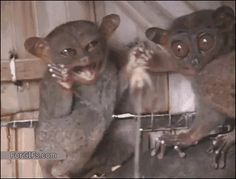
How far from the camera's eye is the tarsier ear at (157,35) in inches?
45.0

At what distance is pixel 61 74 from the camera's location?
3.83 feet

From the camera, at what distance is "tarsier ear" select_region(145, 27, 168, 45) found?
3.75 feet

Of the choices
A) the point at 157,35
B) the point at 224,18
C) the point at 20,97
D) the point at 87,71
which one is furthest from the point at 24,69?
the point at 224,18

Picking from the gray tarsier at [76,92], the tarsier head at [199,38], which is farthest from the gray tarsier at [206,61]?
the gray tarsier at [76,92]

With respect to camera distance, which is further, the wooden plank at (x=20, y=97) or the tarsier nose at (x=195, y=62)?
the wooden plank at (x=20, y=97)

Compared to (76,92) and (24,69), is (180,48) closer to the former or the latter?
(76,92)

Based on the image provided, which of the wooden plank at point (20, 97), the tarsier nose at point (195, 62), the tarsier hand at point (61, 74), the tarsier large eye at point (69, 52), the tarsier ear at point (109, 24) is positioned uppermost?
the tarsier ear at point (109, 24)

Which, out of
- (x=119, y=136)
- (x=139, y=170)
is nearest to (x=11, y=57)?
(x=119, y=136)

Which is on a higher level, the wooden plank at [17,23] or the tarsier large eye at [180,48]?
the wooden plank at [17,23]

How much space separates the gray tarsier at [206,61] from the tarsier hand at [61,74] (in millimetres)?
164

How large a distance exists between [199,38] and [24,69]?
1.36 ft

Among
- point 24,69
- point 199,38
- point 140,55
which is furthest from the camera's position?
point 24,69

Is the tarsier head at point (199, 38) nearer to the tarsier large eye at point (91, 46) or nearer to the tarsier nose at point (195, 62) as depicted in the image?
the tarsier nose at point (195, 62)

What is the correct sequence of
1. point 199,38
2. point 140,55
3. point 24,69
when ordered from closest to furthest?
point 199,38
point 140,55
point 24,69
